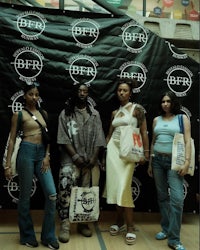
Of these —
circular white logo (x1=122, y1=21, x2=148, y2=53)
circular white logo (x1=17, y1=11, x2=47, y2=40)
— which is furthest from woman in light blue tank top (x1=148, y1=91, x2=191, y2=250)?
circular white logo (x1=17, y1=11, x2=47, y2=40)

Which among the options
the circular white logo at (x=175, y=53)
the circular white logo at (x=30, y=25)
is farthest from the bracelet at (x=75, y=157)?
the circular white logo at (x=175, y=53)

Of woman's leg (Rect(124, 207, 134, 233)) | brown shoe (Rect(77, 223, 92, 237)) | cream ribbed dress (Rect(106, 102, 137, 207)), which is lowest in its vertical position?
brown shoe (Rect(77, 223, 92, 237))

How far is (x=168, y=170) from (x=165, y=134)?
0.35 meters

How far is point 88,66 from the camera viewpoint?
356 centimetres

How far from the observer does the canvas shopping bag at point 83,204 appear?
302 centimetres

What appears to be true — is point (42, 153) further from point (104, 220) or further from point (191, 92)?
point (191, 92)

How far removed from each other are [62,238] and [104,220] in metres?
0.84

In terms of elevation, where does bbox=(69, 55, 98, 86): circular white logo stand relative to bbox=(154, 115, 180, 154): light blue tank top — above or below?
above

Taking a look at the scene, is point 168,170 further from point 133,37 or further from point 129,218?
point 133,37

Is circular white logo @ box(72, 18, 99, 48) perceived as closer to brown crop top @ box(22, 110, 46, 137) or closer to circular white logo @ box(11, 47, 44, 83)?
circular white logo @ box(11, 47, 44, 83)

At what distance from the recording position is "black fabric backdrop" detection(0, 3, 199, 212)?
3.43 m

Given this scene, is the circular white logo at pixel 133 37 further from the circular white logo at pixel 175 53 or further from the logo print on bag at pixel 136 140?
the logo print on bag at pixel 136 140

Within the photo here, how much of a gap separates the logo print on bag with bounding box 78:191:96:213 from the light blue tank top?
2.66 feet

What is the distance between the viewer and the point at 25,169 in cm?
275
